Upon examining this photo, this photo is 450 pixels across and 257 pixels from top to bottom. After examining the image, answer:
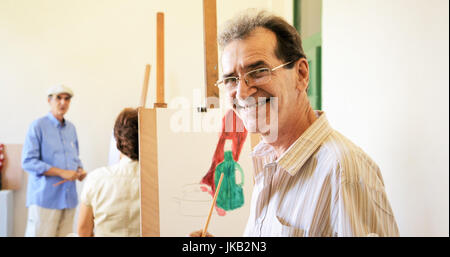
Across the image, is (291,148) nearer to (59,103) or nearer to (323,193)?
(323,193)

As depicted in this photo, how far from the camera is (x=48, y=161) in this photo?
2791 millimetres

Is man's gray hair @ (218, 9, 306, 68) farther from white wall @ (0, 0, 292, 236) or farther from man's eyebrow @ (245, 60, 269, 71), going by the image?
white wall @ (0, 0, 292, 236)

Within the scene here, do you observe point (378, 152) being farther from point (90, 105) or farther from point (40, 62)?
point (40, 62)

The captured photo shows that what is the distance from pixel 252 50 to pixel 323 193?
39 cm

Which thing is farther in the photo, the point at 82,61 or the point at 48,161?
the point at 82,61

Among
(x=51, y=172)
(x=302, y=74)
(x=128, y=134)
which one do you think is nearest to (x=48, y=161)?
(x=51, y=172)

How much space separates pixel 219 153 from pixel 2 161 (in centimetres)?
289

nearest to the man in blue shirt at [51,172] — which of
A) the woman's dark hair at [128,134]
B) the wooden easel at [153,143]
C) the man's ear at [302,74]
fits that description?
the woman's dark hair at [128,134]

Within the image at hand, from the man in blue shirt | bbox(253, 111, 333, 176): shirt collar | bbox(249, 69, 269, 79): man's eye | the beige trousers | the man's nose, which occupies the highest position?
bbox(249, 69, 269, 79): man's eye

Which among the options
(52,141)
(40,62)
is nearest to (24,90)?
(40,62)

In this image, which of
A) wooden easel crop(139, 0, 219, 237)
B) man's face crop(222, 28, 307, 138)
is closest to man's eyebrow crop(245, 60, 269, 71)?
man's face crop(222, 28, 307, 138)

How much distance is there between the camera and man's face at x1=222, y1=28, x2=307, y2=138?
85 cm

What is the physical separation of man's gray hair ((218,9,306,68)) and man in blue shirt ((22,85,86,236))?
2.29 m
